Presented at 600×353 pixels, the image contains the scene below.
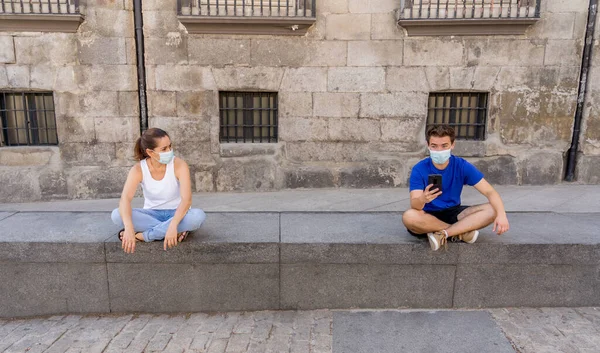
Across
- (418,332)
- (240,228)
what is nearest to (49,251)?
(240,228)

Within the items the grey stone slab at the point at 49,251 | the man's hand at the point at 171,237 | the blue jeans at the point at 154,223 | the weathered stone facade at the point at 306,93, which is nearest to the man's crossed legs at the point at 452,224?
the blue jeans at the point at 154,223

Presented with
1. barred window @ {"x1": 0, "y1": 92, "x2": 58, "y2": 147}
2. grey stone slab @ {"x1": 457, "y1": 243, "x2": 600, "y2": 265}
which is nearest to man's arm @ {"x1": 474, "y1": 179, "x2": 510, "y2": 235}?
grey stone slab @ {"x1": 457, "y1": 243, "x2": 600, "y2": 265}

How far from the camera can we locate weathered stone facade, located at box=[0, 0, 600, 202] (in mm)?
6770

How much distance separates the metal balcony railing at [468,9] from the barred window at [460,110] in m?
1.37

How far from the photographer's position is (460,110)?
7266 millimetres

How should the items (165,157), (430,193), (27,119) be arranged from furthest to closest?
(27,119) < (165,157) < (430,193)

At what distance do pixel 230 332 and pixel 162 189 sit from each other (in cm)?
138

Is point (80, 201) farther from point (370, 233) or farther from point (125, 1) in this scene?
point (370, 233)

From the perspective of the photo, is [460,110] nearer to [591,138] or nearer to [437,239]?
[591,138]

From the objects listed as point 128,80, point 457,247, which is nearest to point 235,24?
point 128,80

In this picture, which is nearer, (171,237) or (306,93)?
(171,237)

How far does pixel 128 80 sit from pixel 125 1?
135 centimetres

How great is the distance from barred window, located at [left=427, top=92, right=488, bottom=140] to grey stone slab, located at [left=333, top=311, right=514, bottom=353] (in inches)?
184

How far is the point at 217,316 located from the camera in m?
3.48
